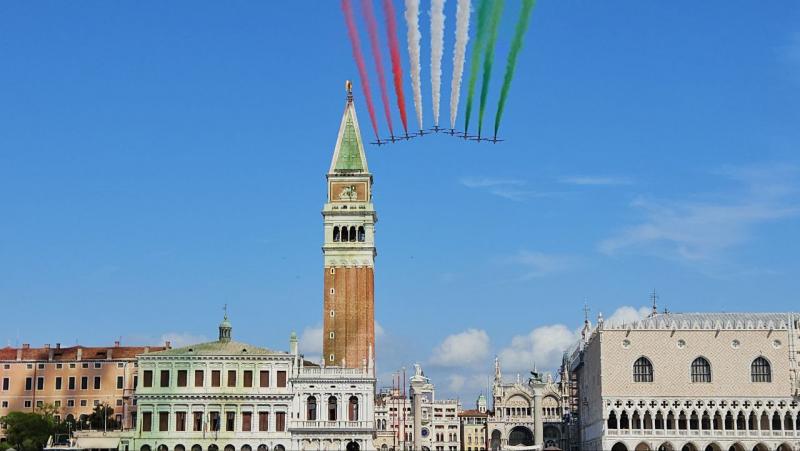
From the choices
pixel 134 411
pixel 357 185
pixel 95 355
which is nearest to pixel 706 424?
pixel 357 185

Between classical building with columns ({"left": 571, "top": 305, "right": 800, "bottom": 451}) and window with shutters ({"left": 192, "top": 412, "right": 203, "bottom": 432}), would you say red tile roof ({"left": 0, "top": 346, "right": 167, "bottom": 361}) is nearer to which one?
window with shutters ({"left": 192, "top": 412, "right": 203, "bottom": 432})

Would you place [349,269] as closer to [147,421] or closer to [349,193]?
[349,193]

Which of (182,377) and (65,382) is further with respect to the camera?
(65,382)

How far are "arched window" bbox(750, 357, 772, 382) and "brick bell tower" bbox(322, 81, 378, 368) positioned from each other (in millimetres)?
35484

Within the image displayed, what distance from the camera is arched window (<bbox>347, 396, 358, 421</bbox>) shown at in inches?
3922

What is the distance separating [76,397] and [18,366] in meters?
6.88

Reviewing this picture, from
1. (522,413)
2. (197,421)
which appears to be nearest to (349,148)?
(197,421)

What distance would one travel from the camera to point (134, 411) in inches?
4218

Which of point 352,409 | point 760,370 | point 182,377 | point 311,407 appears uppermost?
point 760,370

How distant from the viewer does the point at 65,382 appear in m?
116

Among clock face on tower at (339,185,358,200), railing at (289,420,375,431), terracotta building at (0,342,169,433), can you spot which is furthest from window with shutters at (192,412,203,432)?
clock face on tower at (339,185,358,200)

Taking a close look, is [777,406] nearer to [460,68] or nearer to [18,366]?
[460,68]

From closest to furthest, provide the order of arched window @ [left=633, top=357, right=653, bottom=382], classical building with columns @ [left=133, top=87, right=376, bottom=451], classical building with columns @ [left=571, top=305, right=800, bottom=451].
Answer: classical building with columns @ [left=133, top=87, right=376, bottom=451] < classical building with columns @ [left=571, top=305, right=800, bottom=451] < arched window @ [left=633, top=357, right=653, bottom=382]

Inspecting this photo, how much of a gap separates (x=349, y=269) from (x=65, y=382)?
32146mm
